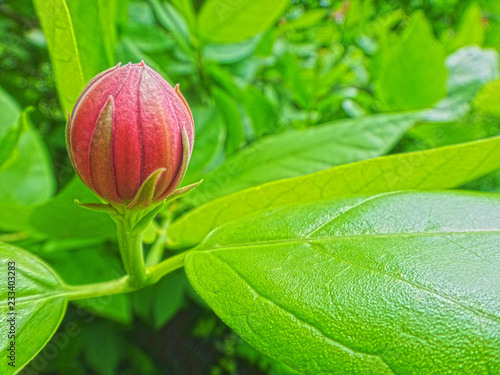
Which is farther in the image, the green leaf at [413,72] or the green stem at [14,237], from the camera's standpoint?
the green leaf at [413,72]

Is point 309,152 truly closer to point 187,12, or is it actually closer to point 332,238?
point 332,238

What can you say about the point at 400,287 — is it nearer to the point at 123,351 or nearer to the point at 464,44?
Answer: the point at 464,44

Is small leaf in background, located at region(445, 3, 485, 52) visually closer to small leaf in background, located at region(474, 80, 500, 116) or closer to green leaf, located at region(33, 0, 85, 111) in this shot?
small leaf in background, located at region(474, 80, 500, 116)

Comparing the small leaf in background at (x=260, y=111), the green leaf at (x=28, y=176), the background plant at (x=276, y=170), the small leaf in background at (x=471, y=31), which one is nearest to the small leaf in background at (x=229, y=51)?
the background plant at (x=276, y=170)

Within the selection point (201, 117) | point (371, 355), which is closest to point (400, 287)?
point (371, 355)

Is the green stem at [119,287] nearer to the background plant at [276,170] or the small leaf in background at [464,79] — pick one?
the background plant at [276,170]
